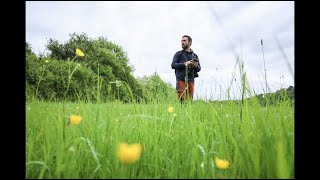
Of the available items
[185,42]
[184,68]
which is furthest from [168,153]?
[185,42]

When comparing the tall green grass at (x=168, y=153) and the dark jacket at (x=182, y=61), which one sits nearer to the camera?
the tall green grass at (x=168, y=153)

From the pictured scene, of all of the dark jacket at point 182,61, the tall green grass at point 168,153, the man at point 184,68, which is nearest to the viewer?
the tall green grass at point 168,153

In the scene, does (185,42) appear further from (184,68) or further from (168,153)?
(168,153)

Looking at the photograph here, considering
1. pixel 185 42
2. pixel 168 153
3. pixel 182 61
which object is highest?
pixel 185 42

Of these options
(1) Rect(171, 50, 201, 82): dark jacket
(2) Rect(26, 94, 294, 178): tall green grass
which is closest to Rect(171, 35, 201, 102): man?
(1) Rect(171, 50, 201, 82): dark jacket

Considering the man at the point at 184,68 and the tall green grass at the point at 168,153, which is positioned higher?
the man at the point at 184,68

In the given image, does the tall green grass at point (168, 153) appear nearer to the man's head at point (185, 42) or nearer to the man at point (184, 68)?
the man at point (184, 68)

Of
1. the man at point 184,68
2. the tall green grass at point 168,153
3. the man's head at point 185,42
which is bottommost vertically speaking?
the tall green grass at point 168,153

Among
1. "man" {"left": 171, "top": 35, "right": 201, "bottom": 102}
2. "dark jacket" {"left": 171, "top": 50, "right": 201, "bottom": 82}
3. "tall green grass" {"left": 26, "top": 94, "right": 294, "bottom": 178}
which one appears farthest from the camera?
"dark jacket" {"left": 171, "top": 50, "right": 201, "bottom": 82}

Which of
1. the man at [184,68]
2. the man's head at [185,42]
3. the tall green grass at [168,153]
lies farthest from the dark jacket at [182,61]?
the tall green grass at [168,153]

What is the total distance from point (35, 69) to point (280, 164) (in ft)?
58.6

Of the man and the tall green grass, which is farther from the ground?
the man

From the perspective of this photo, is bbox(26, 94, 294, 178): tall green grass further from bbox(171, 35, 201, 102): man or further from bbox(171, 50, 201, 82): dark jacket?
bbox(171, 50, 201, 82): dark jacket
